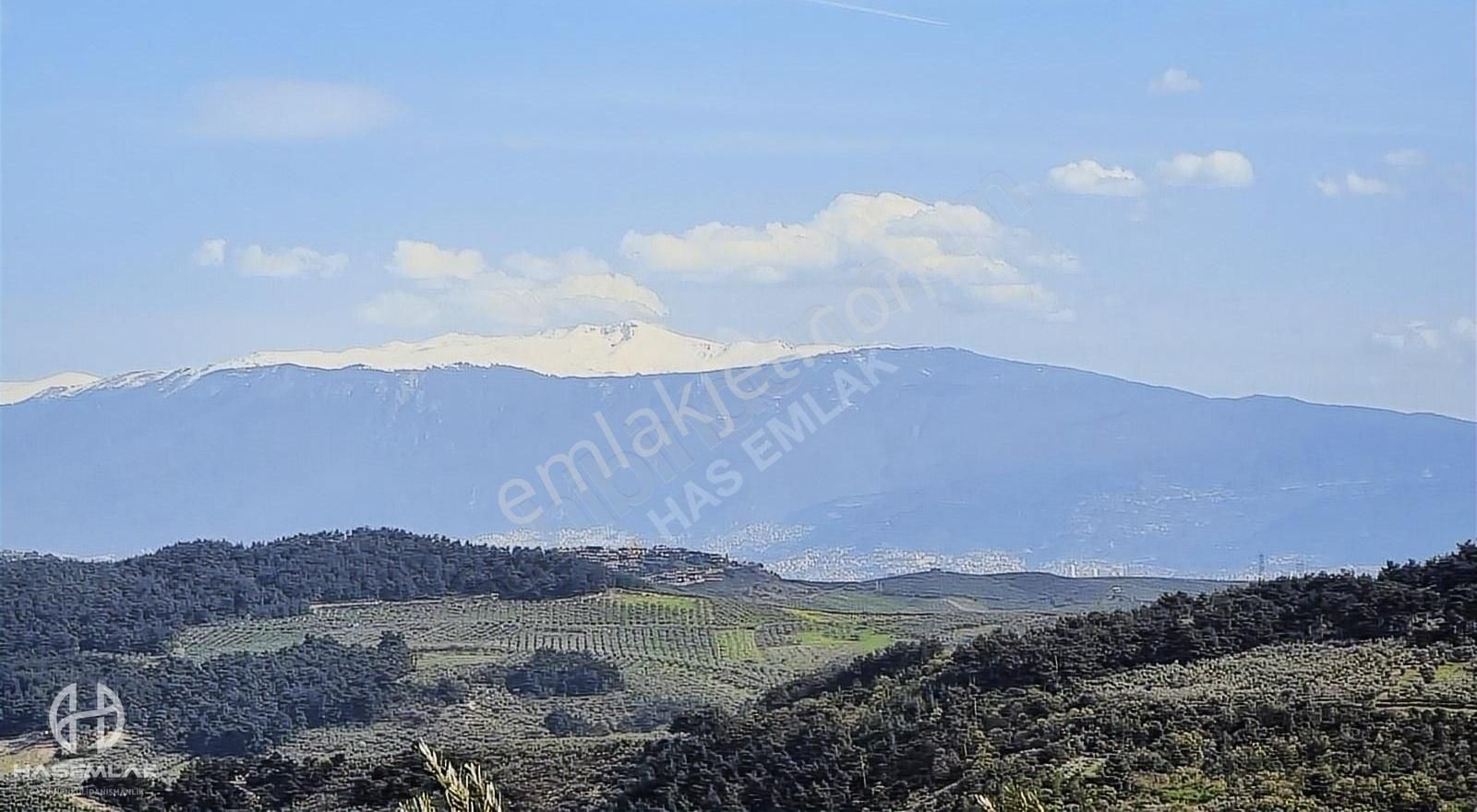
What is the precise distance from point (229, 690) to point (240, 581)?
55.2 ft

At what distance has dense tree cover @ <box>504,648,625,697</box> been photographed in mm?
58500

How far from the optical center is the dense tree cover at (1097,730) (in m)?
23.5

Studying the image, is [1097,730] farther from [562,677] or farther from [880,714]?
[562,677]

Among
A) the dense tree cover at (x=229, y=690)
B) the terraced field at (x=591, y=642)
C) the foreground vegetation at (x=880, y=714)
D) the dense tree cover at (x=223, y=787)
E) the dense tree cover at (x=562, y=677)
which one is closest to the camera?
the foreground vegetation at (x=880, y=714)

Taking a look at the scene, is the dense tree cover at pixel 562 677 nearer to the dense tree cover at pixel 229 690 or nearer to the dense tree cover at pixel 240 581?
the dense tree cover at pixel 229 690

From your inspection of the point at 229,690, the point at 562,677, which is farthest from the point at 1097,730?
the point at 229,690

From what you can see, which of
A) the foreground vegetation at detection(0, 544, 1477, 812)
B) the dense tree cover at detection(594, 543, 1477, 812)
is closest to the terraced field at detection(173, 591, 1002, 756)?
the foreground vegetation at detection(0, 544, 1477, 812)

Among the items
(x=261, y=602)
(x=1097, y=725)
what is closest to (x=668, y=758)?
(x=1097, y=725)

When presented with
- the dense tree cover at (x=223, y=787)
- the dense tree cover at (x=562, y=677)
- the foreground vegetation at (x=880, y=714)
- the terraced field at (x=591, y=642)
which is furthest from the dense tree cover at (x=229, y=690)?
the dense tree cover at (x=223, y=787)

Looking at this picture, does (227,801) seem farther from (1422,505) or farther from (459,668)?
(1422,505)

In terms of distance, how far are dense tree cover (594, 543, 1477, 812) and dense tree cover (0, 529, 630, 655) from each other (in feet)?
110

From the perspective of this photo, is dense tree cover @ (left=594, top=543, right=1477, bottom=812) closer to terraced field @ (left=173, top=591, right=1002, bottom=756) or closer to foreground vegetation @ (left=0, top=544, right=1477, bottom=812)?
foreground vegetation @ (left=0, top=544, right=1477, bottom=812)

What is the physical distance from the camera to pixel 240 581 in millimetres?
74562

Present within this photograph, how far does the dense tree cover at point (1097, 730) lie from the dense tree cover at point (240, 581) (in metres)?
33.6
